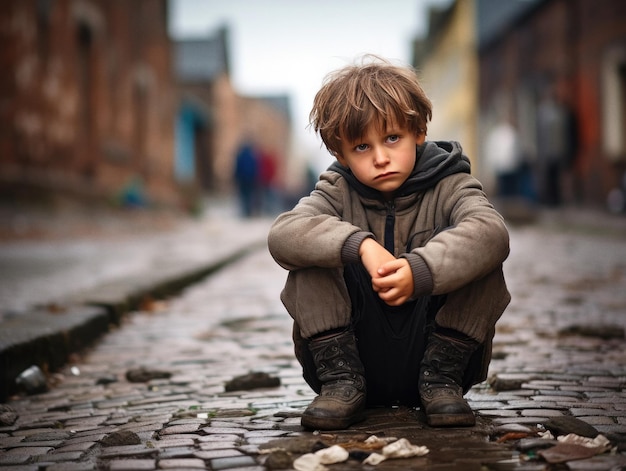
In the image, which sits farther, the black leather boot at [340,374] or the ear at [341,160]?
the ear at [341,160]

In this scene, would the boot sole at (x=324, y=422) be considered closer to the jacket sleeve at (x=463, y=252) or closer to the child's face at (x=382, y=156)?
the jacket sleeve at (x=463, y=252)

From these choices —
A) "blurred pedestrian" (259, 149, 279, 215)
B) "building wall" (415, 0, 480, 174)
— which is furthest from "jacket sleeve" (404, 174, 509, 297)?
"building wall" (415, 0, 480, 174)

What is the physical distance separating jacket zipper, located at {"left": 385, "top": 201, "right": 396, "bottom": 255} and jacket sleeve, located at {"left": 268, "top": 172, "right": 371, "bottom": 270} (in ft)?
0.60

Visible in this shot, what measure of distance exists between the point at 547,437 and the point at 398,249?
2.44 feet

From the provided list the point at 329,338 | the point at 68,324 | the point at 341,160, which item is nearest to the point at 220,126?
the point at 68,324

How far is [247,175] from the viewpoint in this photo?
20.9 metres

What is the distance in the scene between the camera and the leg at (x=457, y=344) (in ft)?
8.39

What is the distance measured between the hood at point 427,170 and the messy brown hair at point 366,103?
0.08m

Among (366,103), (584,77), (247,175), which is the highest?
(584,77)

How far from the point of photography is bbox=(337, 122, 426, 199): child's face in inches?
106

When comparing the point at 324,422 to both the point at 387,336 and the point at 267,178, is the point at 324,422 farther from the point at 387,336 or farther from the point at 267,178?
the point at 267,178

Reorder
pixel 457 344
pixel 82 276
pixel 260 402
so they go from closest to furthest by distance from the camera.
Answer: pixel 457 344 → pixel 260 402 → pixel 82 276


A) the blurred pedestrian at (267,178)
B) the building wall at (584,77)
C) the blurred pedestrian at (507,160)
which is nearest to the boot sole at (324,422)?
the building wall at (584,77)

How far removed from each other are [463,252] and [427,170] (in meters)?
0.42
